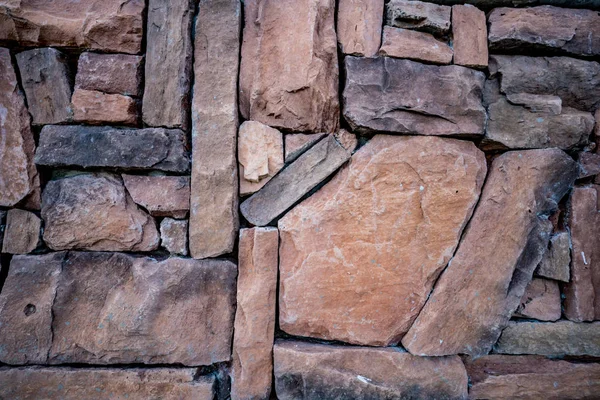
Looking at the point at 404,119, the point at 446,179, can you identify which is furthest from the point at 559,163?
the point at 404,119

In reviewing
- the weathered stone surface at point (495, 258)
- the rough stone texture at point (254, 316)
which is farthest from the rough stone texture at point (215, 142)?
the weathered stone surface at point (495, 258)

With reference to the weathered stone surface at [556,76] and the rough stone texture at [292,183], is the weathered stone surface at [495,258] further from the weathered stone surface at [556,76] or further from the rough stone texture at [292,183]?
the rough stone texture at [292,183]

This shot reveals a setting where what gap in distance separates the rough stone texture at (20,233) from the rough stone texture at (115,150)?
26 cm

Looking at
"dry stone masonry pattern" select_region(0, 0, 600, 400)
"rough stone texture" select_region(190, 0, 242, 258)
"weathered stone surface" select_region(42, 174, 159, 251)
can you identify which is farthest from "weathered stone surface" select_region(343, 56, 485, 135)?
"weathered stone surface" select_region(42, 174, 159, 251)

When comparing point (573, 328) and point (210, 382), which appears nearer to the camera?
point (210, 382)

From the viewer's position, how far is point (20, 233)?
1.55 meters

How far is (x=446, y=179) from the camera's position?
5.28 ft

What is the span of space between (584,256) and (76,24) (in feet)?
8.56

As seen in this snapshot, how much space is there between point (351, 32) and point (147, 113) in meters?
1.01

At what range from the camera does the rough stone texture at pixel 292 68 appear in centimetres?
155

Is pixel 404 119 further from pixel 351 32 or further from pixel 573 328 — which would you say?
pixel 573 328

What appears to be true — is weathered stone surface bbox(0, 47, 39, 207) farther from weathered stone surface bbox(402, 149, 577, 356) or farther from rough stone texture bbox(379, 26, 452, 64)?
weathered stone surface bbox(402, 149, 577, 356)

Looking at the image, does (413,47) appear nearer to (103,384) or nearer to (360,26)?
(360,26)

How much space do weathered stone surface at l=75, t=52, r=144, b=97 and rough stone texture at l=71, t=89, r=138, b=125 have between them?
0.11 feet
